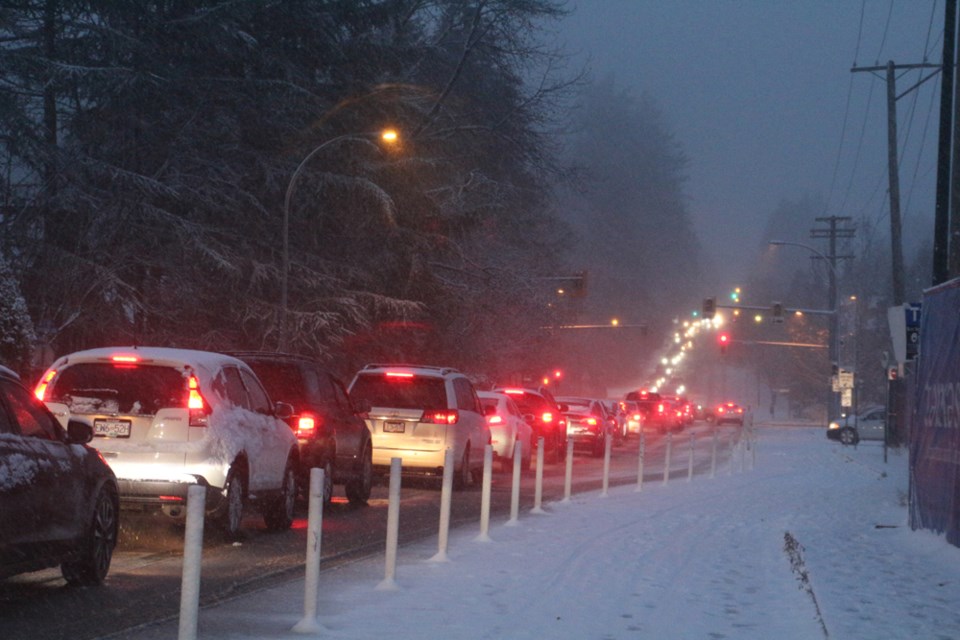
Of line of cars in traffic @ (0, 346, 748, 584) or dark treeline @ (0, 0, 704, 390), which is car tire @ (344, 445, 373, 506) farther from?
dark treeline @ (0, 0, 704, 390)

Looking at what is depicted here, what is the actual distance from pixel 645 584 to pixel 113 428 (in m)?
5.14

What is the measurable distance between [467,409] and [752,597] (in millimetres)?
11779

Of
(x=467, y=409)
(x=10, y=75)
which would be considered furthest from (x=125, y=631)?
(x=10, y=75)

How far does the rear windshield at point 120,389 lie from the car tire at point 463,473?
9.66 m

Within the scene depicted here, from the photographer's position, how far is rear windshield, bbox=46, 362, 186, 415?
490 inches

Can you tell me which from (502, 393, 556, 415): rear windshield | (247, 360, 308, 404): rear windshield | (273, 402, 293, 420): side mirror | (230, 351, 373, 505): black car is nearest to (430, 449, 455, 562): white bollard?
(273, 402, 293, 420): side mirror

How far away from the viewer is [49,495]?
909cm

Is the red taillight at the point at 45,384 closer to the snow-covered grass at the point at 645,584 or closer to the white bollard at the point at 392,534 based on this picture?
the snow-covered grass at the point at 645,584

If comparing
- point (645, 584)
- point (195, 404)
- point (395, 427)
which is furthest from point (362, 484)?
point (645, 584)

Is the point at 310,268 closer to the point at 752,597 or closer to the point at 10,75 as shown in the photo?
the point at 10,75

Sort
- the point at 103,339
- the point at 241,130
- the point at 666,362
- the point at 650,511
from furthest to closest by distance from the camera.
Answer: the point at 666,362 → the point at 241,130 → the point at 103,339 → the point at 650,511

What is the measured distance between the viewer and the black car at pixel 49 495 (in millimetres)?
8484

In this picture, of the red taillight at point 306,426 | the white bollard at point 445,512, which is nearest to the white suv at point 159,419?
the white bollard at point 445,512

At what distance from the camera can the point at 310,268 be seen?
3531cm
